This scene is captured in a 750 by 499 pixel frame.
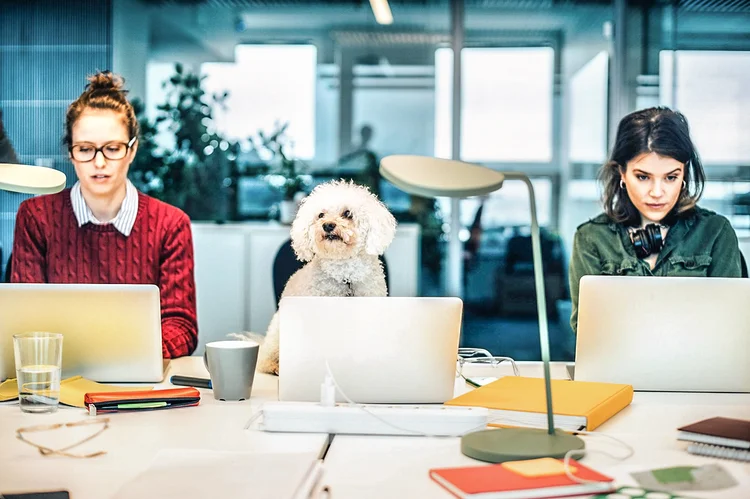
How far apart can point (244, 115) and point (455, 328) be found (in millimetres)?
3733

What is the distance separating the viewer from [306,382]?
1577mm

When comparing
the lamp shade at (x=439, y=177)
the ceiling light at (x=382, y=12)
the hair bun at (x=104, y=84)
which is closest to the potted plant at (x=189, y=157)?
the ceiling light at (x=382, y=12)

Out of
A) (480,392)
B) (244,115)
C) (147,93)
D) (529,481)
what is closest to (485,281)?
(244,115)

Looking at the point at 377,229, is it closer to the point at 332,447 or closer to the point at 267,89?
the point at 332,447

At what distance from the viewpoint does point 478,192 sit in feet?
4.31

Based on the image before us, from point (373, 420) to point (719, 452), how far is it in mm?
555

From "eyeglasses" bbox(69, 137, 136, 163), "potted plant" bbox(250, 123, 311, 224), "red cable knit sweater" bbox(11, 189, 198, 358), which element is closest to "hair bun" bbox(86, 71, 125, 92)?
"eyeglasses" bbox(69, 137, 136, 163)

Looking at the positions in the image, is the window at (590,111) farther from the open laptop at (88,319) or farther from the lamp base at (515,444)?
the lamp base at (515,444)

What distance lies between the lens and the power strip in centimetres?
142

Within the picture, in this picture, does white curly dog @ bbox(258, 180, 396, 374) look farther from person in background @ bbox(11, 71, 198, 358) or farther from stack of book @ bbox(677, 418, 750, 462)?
stack of book @ bbox(677, 418, 750, 462)

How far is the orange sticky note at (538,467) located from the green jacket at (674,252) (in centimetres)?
132

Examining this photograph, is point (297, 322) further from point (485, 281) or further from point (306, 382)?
point (485, 281)

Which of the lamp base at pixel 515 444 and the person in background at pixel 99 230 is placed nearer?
the lamp base at pixel 515 444

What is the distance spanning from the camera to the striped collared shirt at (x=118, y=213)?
8.38 feet
